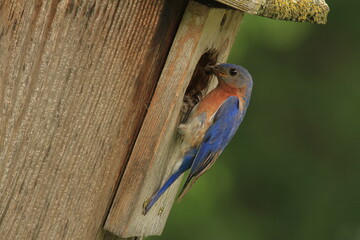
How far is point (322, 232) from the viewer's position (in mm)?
9898

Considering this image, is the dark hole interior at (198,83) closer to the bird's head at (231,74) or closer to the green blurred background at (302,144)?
the bird's head at (231,74)

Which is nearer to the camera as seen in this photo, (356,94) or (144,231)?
(144,231)

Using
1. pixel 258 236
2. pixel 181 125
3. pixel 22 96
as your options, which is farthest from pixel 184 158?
pixel 258 236

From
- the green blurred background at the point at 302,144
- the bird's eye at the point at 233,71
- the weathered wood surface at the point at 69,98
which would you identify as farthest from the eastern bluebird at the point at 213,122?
the green blurred background at the point at 302,144

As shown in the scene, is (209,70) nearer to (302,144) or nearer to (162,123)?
(162,123)

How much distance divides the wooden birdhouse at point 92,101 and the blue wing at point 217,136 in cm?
51

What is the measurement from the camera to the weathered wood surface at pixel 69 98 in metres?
4.00

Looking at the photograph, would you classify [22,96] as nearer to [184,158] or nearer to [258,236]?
[184,158]

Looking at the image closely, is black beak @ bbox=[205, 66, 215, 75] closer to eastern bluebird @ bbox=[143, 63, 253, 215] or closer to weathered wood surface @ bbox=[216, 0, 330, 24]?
eastern bluebird @ bbox=[143, 63, 253, 215]

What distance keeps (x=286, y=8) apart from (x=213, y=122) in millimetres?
1075

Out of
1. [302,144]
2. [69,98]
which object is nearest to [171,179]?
[69,98]

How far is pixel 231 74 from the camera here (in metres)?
5.23

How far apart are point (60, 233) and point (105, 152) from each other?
39 cm

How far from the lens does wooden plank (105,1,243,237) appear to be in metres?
4.33
